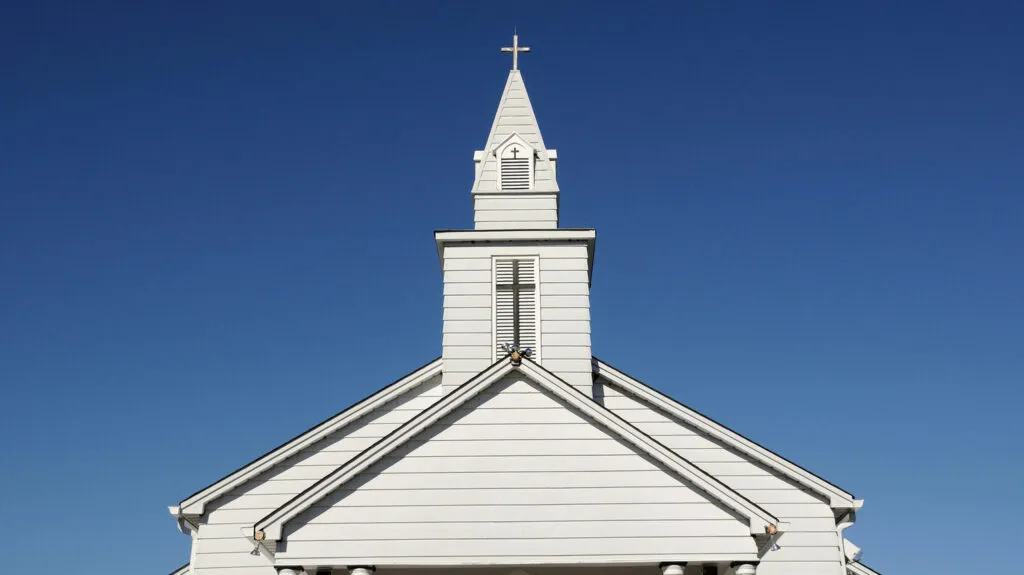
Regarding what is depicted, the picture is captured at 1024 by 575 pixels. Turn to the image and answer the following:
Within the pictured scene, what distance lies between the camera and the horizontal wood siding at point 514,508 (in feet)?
48.2

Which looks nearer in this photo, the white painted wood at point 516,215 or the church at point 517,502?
the church at point 517,502

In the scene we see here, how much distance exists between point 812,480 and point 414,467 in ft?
28.8

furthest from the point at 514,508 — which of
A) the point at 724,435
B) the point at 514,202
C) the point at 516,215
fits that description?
the point at 514,202

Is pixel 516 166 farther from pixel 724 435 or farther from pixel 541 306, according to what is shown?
pixel 724 435

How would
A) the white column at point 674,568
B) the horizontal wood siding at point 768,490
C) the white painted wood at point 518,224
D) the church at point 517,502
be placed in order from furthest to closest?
the white painted wood at point 518,224 < the horizontal wood siding at point 768,490 < the white column at point 674,568 < the church at point 517,502

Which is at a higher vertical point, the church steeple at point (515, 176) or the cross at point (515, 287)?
the church steeple at point (515, 176)

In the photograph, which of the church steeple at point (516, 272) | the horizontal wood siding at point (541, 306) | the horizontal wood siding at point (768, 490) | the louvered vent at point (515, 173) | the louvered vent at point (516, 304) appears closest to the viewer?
the horizontal wood siding at point (768, 490)

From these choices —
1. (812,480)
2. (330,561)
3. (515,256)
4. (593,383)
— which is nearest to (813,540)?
(812,480)

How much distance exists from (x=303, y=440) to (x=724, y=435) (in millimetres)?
8746

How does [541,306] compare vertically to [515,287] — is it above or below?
below

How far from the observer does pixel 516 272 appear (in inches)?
834

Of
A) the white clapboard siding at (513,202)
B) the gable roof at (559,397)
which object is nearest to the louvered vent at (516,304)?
the white clapboard siding at (513,202)

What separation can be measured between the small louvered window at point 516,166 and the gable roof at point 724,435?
4.57m

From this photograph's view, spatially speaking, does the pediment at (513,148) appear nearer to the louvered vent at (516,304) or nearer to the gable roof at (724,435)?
the louvered vent at (516,304)
